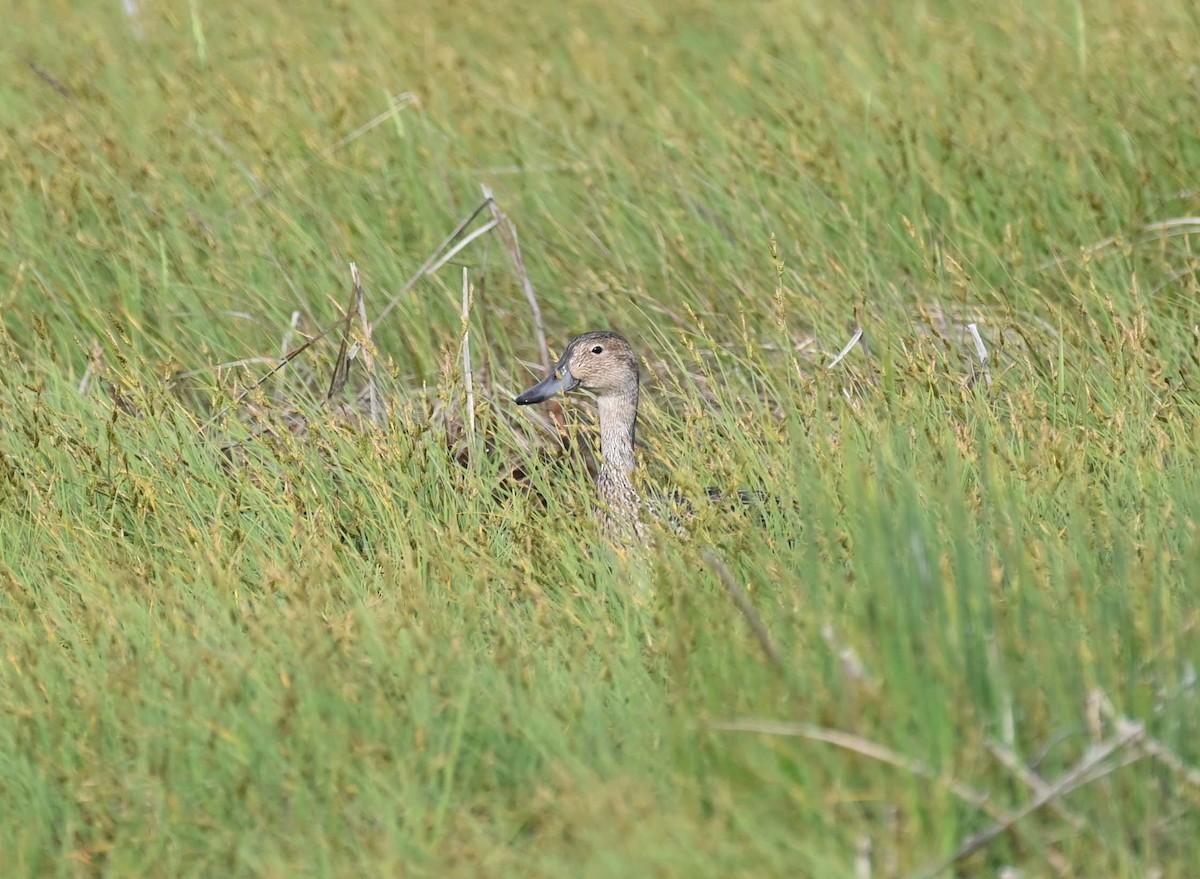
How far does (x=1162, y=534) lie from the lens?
3533 millimetres

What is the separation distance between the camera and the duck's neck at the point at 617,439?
468cm

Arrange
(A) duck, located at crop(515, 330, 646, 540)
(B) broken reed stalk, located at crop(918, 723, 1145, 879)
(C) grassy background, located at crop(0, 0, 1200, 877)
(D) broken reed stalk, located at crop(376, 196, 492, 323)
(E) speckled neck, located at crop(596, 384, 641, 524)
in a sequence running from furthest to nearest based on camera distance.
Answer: (D) broken reed stalk, located at crop(376, 196, 492, 323) < (A) duck, located at crop(515, 330, 646, 540) < (E) speckled neck, located at crop(596, 384, 641, 524) < (C) grassy background, located at crop(0, 0, 1200, 877) < (B) broken reed stalk, located at crop(918, 723, 1145, 879)

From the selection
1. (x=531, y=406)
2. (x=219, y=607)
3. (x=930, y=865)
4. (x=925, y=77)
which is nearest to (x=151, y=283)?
(x=531, y=406)

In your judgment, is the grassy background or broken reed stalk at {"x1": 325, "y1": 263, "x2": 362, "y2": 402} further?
broken reed stalk at {"x1": 325, "y1": 263, "x2": 362, "y2": 402}

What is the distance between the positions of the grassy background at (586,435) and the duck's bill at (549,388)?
0.31 ft

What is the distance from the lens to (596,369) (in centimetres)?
481

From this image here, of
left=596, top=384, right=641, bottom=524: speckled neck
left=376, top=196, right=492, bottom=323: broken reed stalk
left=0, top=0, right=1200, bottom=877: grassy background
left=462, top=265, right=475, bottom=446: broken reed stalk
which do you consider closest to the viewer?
left=0, top=0, right=1200, bottom=877: grassy background


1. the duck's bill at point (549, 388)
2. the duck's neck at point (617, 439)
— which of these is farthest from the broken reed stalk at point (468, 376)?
the duck's neck at point (617, 439)

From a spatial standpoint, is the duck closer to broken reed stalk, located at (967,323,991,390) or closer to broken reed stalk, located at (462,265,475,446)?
broken reed stalk, located at (462,265,475,446)

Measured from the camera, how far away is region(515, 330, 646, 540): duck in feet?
15.7

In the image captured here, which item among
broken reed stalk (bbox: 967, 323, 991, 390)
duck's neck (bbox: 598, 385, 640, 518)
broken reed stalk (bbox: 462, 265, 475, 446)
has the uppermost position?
broken reed stalk (bbox: 462, 265, 475, 446)

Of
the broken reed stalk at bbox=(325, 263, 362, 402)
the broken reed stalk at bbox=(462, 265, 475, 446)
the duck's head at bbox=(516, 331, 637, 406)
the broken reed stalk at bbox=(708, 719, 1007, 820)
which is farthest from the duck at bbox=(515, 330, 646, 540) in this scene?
the broken reed stalk at bbox=(708, 719, 1007, 820)

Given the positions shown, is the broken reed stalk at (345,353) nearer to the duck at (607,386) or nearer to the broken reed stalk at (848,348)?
the duck at (607,386)

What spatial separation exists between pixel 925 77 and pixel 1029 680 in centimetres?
391
